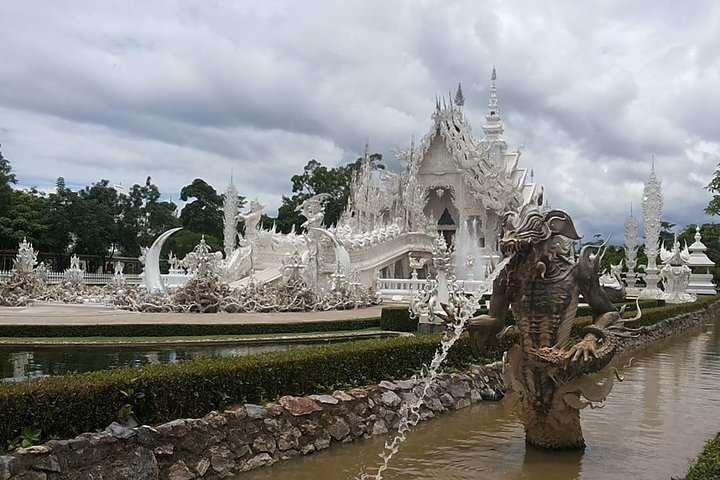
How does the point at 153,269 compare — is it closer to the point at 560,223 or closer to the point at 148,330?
the point at 148,330

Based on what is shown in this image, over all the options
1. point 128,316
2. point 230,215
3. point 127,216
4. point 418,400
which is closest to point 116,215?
point 127,216

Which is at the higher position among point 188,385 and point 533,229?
point 533,229

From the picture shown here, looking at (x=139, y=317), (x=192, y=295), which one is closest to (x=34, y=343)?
(x=139, y=317)

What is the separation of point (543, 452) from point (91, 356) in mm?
7911

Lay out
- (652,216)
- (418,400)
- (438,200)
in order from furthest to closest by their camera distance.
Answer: (438,200), (652,216), (418,400)

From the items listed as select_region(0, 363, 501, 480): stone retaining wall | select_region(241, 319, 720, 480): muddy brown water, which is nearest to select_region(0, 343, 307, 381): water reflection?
select_region(0, 363, 501, 480): stone retaining wall

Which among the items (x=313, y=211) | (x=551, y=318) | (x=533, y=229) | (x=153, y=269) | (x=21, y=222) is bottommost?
(x=551, y=318)

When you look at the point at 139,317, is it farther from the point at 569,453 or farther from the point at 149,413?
the point at 569,453

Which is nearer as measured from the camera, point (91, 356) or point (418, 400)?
point (418, 400)

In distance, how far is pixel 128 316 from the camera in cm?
1734

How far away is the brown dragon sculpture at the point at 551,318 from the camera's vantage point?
19.9 feet

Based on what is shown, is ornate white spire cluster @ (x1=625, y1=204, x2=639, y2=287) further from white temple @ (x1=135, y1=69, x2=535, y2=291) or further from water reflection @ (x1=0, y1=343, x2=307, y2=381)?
water reflection @ (x1=0, y1=343, x2=307, y2=381)

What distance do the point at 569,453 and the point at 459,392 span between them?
2.68m

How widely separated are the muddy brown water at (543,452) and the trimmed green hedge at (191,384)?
81 cm
